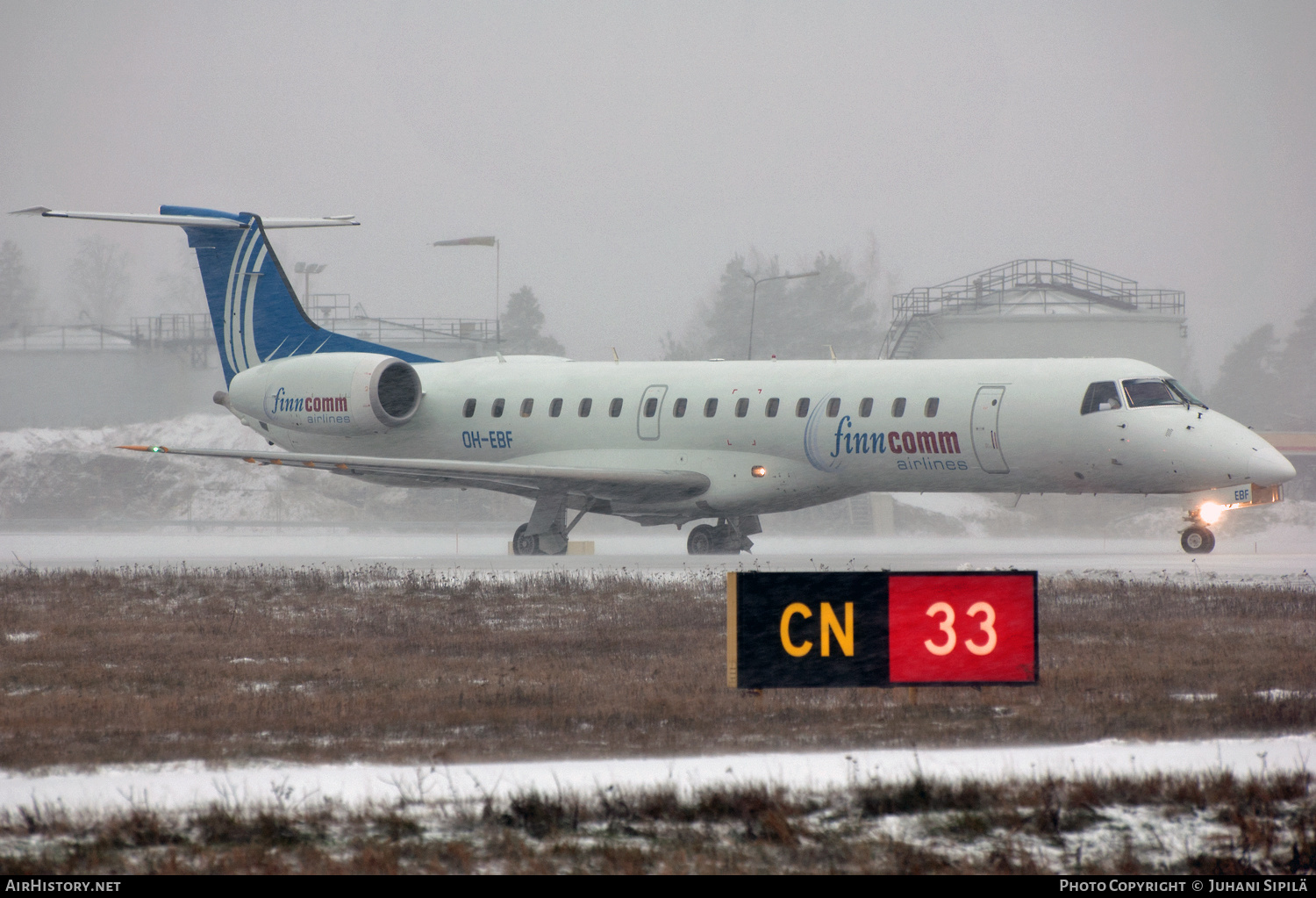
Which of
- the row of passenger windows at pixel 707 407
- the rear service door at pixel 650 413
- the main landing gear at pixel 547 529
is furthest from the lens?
the main landing gear at pixel 547 529

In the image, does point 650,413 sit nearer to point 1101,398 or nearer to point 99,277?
point 1101,398

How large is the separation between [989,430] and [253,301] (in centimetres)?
1774

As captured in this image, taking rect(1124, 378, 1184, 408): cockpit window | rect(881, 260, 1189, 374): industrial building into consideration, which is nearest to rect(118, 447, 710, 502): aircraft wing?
rect(1124, 378, 1184, 408): cockpit window

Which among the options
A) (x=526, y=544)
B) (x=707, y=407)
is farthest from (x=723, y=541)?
(x=526, y=544)

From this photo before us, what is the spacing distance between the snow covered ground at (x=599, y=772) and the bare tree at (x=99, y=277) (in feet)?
538

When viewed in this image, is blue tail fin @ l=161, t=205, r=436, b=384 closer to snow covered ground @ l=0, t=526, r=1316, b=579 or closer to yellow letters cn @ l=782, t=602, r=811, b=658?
snow covered ground @ l=0, t=526, r=1316, b=579

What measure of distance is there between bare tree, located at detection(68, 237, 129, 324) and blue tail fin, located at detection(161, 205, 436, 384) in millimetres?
137752

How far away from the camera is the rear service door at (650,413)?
29953mm

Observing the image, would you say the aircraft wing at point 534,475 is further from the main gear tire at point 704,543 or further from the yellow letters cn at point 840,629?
the yellow letters cn at point 840,629

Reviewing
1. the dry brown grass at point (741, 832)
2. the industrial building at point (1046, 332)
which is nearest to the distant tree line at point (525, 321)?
the industrial building at point (1046, 332)

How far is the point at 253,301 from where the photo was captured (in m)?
34.0

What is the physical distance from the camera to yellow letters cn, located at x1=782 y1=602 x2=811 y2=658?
11.3 m

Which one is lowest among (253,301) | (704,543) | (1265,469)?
(704,543)
